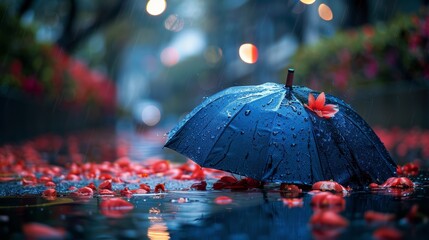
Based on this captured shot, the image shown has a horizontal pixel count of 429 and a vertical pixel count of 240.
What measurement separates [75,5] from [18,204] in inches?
722

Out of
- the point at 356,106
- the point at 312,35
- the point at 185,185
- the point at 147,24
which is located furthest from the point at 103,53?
the point at 185,185

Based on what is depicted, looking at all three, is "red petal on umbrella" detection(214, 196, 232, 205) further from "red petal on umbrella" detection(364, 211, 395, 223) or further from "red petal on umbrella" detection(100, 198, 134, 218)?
"red petal on umbrella" detection(364, 211, 395, 223)

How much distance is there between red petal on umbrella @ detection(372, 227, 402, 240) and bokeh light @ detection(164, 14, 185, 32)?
157 ft

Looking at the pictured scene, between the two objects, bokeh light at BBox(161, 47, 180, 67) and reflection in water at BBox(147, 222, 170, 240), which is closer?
reflection in water at BBox(147, 222, 170, 240)

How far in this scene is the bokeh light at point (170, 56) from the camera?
81250 mm

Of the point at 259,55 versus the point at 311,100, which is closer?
the point at 311,100

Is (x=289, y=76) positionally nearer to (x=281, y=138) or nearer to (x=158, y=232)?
(x=281, y=138)

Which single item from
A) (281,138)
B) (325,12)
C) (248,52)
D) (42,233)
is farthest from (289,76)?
(248,52)

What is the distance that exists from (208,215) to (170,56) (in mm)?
79508

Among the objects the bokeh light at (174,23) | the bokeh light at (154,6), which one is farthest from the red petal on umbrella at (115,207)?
the bokeh light at (174,23)

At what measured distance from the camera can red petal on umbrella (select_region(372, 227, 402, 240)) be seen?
3154 millimetres

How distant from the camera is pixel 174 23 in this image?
53.3m

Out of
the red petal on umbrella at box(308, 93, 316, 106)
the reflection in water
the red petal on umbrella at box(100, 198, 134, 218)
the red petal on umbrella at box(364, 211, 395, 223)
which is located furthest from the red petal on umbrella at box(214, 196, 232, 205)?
the red petal on umbrella at box(364, 211, 395, 223)

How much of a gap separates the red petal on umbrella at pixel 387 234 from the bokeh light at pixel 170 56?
76493 mm
